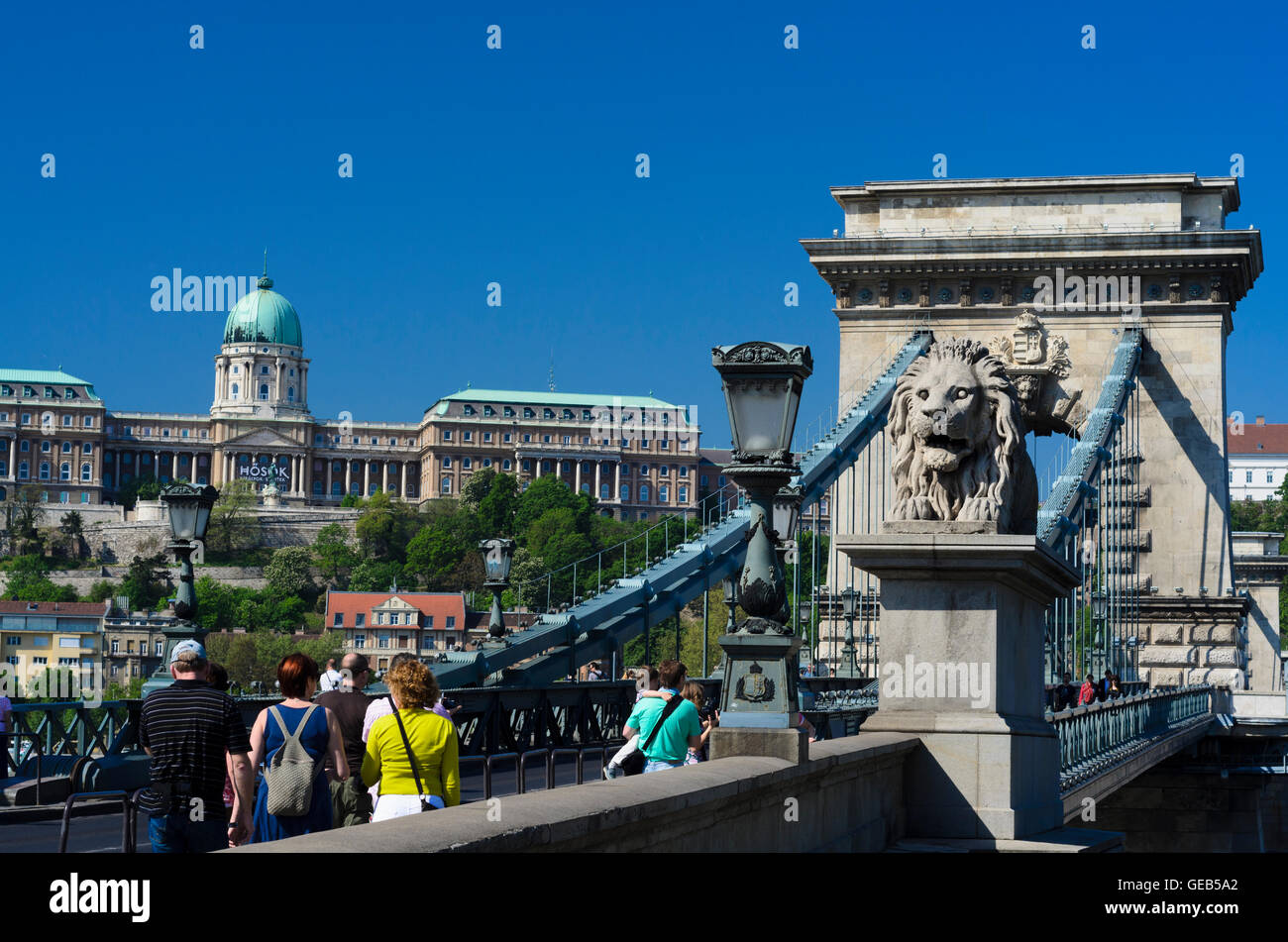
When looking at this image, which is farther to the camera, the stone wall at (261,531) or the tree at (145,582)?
the stone wall at (261,531)

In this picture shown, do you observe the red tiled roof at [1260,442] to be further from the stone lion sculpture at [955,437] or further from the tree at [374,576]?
the stone lion sculpture at [955,437]

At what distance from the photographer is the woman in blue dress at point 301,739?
7.45 m

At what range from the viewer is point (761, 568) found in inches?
324

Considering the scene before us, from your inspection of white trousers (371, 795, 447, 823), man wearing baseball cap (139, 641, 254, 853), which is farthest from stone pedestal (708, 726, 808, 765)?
man wearing baseball cap (139, 641, 254, 853)

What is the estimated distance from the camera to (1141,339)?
3275 centimetres

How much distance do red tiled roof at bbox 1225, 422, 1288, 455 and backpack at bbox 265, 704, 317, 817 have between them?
158 metres

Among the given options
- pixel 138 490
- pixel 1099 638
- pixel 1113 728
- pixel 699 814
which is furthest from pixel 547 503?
pixel 699 814

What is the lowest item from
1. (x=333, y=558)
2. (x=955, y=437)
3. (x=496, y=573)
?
(x=496, y=573)

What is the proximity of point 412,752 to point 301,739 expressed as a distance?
1.70ft

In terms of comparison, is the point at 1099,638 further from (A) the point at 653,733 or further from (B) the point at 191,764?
(B) the point at 191,764

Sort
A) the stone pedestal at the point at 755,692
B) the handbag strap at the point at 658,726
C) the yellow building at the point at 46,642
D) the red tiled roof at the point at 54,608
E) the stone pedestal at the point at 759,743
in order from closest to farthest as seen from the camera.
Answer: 1. the stone pedestal at the point at 759,743
2. the stone pedestal at the point at 755,692
3. the handbag strap at the point at 658,726
4. the yellow building at the point at 46,642
5. the red tiled roof at the point at 54,608

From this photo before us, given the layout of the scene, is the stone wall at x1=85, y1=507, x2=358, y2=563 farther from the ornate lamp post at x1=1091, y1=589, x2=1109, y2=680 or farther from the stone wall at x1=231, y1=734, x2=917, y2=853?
the stone wall at x1=231, y1=734, x2=917, y2=853

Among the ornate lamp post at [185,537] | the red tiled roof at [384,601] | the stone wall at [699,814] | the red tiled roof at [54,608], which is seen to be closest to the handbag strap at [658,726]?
the stone wall at [699,814]

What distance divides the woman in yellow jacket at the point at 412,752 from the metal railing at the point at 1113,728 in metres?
5.03
